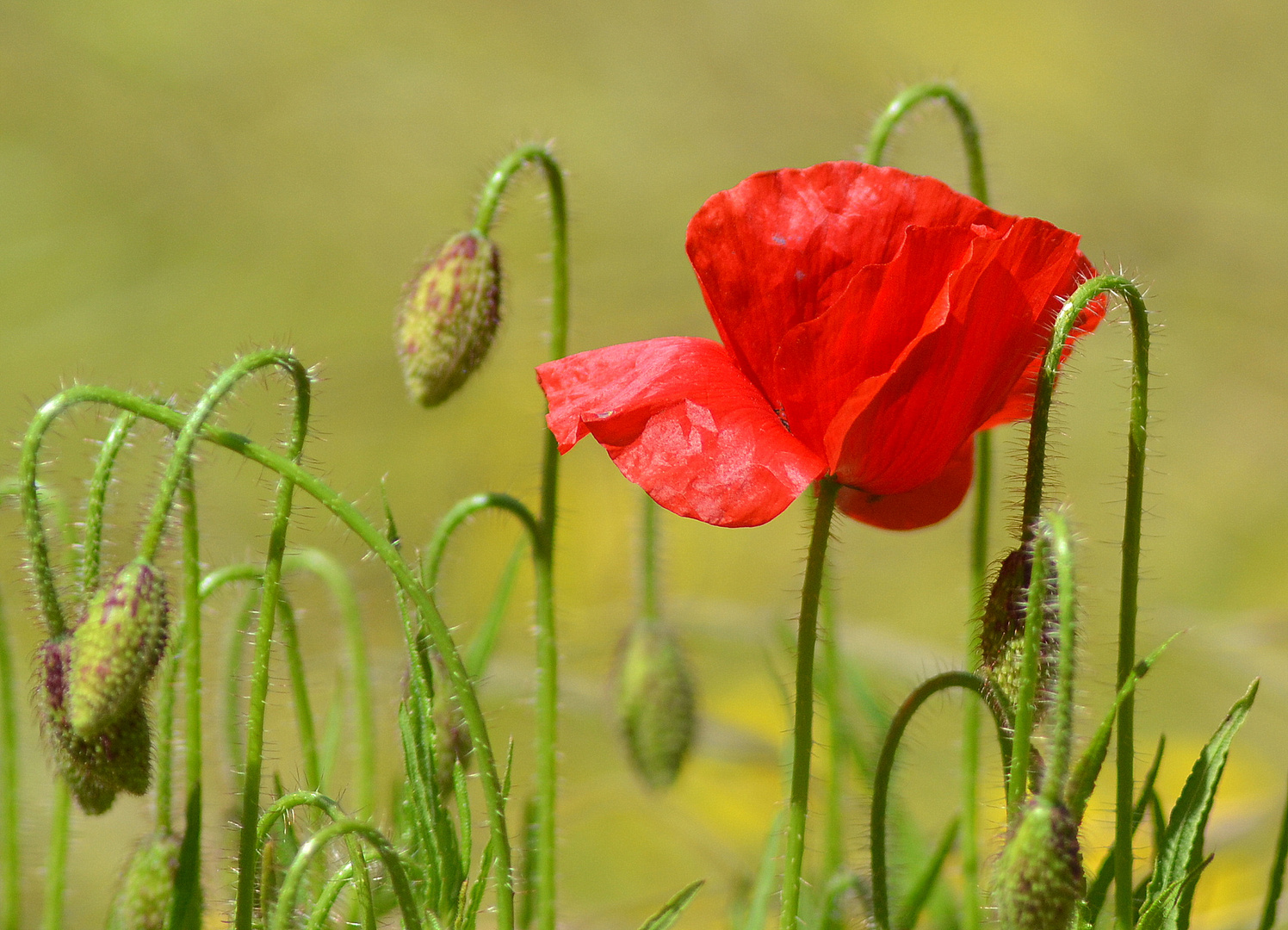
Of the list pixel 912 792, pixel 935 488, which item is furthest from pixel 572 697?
pixel 935 488

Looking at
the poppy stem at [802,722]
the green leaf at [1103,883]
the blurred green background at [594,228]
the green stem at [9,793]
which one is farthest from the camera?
the blurred green background at [594,228]

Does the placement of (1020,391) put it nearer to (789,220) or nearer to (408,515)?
(789,220)

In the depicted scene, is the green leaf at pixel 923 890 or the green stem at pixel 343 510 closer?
the green stem at pixel 343 510

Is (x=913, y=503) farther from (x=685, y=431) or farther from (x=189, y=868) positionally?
(x=189, y=868)

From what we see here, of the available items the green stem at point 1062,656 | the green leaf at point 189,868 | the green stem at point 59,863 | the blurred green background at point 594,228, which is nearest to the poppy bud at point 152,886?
the green leaf at point 189,868

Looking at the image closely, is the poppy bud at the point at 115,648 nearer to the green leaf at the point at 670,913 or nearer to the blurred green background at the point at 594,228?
the green leaf at the point at 670,913

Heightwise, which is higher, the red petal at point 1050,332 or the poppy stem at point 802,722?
the red petal at point 1050,332
